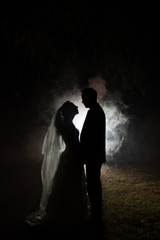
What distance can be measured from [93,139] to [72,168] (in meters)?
0.71

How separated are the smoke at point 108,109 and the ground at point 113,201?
1710 mm

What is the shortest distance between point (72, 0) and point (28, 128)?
729 cm

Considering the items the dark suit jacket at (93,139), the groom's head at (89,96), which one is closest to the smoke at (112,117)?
the dark suit jacket at (93,139)

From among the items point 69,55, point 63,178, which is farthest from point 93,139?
point 69,55

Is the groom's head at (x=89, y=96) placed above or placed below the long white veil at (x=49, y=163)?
above

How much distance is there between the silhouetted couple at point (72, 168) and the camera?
397 cm

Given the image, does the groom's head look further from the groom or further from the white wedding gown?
the white wedding gown

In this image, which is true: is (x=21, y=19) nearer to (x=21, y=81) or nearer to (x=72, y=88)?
(x=21, y=81)

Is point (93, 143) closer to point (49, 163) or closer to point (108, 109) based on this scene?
point (49, 163)

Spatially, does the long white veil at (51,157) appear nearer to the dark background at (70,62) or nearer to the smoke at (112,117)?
the smoke at (112,117)

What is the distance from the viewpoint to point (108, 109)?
10.7 meters

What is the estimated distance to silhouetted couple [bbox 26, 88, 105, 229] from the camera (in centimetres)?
397

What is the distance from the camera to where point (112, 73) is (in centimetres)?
1157

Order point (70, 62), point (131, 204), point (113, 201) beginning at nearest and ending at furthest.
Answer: point (131, 204), point (113, 201), point (70, 62)
